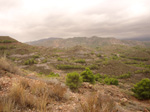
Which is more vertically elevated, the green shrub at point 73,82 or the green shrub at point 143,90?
the green shrub at point 73,82

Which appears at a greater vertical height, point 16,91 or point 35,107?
point 16,91

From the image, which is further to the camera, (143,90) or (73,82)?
(143,90)

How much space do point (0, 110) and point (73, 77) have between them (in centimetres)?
723

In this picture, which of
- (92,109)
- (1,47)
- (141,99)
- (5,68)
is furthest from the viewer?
(1,47)

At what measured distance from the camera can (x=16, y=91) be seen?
263 cm

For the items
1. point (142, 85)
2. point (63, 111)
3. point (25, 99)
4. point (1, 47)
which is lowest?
point (142, 85)

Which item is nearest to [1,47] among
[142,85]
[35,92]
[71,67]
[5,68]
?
[71,67]

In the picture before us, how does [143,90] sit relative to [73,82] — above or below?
below

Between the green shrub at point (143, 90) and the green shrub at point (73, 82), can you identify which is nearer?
the green shrub at point (73, 82)

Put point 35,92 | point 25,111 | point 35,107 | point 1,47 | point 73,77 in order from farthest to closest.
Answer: point 1,47 → point 73,77 → point 35,92 → point 35,107 → point 25,111

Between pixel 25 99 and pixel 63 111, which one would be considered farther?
pixel 63 111

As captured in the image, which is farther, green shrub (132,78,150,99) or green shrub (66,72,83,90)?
green shrub (132,78,150,99)

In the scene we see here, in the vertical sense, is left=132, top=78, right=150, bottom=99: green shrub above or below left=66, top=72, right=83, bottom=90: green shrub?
below

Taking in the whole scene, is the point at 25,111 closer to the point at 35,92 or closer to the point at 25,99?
the point at 25,99
